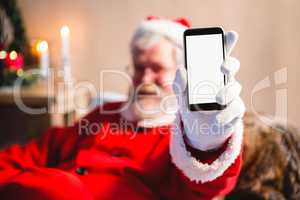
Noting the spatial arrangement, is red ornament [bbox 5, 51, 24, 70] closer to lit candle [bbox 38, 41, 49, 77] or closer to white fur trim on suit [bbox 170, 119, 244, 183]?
lit candle [bbox 38, 41, 49, 77]

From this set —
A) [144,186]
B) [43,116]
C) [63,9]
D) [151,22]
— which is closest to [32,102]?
[43,116]

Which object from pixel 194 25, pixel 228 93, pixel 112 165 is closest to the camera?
pixel 228 93

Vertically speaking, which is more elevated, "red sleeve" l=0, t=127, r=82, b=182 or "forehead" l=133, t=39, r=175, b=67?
"forehead" l=133, t=39, r=175, b=67

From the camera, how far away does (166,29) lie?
97cm

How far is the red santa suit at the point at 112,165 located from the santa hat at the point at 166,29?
21cm

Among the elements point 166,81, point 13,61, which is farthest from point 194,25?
point 13,61

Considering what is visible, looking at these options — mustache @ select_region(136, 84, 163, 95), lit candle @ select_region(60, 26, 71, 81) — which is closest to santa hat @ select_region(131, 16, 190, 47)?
mustache @ select_region(136, 84, 163, 95)

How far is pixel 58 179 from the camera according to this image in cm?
74

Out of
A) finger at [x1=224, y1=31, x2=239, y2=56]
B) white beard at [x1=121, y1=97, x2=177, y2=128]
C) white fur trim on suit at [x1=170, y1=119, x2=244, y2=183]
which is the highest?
finger at [x1=224, y1=31, x2=239, y2=56]

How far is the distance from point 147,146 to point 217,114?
0.33 metres

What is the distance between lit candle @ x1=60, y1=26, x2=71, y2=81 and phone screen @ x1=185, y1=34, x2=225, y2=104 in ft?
3.04

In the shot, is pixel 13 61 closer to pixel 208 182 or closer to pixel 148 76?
pixel 148 76

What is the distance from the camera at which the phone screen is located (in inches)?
23.3

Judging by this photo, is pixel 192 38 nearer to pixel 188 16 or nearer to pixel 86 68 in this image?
pixel 188 16
